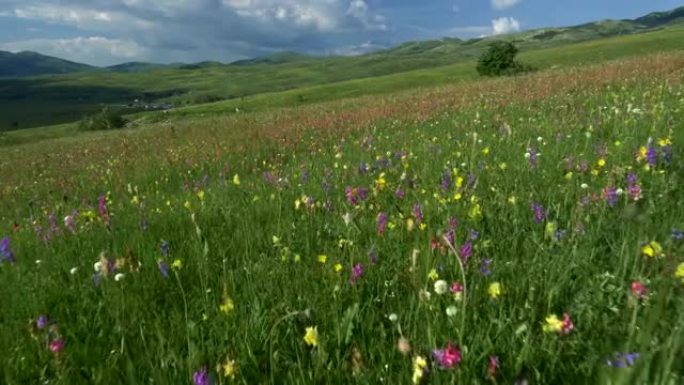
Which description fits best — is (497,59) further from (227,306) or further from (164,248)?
(227,306)

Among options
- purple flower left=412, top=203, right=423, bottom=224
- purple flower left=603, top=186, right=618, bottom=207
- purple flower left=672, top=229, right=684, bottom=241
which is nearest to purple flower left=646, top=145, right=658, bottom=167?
purple flower left=603, top=186, right=618, bottom=207

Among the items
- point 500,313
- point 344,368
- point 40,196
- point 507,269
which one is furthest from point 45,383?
point 40,196

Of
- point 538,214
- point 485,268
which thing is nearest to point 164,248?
point 485,268

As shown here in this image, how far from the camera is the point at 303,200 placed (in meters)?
4.90

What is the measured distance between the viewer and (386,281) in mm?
3018

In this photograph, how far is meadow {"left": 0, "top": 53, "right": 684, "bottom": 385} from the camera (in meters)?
2.11

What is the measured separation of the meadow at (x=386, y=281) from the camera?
2.11 m

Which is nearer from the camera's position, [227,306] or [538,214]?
[227,306]

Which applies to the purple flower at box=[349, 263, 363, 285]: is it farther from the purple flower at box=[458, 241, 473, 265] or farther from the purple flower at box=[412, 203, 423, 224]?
the purple flower at box=[412, 203, 423, 224]

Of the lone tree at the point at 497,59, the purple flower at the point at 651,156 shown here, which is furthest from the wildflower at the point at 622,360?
the lone tree at the point at 497,59

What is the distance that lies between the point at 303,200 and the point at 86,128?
67.6 meters

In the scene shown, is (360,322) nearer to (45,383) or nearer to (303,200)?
(45,383)

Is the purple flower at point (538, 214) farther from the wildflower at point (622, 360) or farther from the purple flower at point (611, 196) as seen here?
the wildflower at point (622, 360)

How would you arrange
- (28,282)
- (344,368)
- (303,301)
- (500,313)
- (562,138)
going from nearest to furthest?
(344,368), (500,313), (303,301), (28,282), (562,138)
